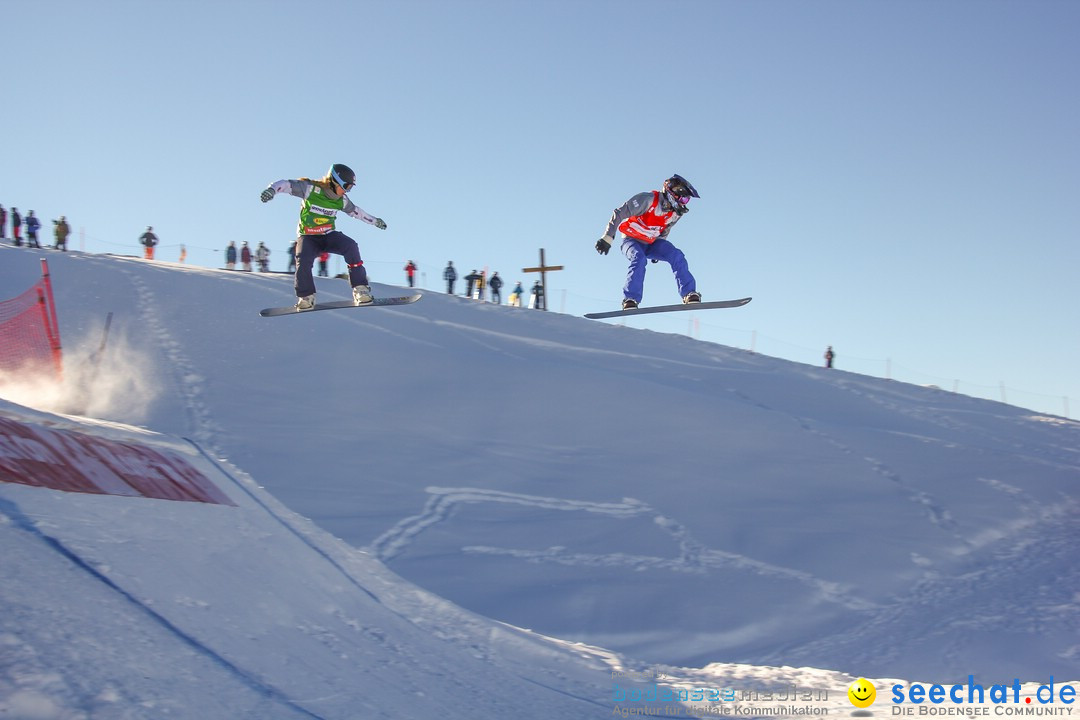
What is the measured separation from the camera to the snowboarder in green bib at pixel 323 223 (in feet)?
30.9

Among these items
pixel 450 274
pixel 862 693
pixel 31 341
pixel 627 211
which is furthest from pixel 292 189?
pixel 450 274

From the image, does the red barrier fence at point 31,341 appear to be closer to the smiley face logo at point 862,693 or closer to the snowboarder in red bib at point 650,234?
the snowboarder in red bib at point 650,234

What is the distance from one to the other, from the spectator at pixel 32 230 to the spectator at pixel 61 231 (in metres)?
0.72

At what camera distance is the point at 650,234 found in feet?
31.2

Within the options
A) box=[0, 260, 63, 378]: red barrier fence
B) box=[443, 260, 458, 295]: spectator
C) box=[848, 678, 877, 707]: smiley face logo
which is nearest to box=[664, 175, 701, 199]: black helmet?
box=[848, 678, 877, 707]: smiley face logo

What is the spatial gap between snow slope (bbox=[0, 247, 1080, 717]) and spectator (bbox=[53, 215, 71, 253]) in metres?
7.66

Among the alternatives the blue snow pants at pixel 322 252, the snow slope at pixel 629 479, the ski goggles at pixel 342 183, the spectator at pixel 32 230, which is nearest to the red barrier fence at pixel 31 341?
the snow slope at pixel 629 479

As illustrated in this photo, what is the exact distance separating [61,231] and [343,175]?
19.4 meters

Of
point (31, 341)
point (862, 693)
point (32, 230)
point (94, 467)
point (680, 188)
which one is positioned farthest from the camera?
point (32, 230)

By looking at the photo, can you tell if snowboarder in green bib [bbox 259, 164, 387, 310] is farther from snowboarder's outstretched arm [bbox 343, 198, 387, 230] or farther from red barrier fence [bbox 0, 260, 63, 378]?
red barrier fence [bbox 0, 260, 63, 378]

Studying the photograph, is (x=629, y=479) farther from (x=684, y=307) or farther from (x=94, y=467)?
(x=94, y=467)

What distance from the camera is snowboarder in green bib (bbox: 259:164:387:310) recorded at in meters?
9.43

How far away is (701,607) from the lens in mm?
7145

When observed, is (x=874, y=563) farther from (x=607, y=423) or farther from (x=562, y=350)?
(x=562, y=350)
